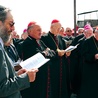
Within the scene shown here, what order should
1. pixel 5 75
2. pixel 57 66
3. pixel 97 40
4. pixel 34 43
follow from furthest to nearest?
1. pixel 97 40
2. pixel 57 66
3. pixel 34 43
4. pixel 5 75

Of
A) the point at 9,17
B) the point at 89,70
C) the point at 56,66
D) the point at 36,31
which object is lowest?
the point at 89,70

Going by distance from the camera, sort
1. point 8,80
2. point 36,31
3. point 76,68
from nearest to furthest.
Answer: point 8,80 < point 36,31 < point 76,68

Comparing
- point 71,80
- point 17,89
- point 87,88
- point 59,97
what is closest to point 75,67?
point 71,80

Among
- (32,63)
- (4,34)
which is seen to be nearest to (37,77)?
(32,63)

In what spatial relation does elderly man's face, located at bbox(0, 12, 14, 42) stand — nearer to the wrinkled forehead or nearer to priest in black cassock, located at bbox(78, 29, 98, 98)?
the wrinkled forehead

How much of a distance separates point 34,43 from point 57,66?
814mm

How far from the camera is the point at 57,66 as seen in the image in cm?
590

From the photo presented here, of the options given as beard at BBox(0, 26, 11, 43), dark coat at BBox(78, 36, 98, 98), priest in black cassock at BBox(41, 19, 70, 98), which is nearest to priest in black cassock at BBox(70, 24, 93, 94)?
dark coat at BBox(78, 36, 98, 98)

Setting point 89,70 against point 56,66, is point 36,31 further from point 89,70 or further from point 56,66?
point 89,70

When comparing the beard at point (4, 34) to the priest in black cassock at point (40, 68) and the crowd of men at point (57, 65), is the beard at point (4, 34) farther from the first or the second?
the priest in black cassock at point (40, 68)

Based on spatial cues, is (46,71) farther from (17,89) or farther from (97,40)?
(17,89)

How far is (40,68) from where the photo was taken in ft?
18.2

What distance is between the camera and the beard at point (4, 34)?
247cm

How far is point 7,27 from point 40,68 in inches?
123
